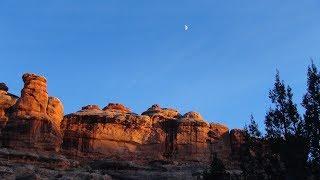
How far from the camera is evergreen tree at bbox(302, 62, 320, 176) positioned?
103 feet

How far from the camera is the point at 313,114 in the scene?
32719mm

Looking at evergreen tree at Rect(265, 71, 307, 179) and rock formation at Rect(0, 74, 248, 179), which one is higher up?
rock formation at Rect(0, 74, 248, 179)

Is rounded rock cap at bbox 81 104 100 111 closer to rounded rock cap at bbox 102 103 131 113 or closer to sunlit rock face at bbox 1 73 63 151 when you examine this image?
rounded rock cap at bbox 102 103 131 113

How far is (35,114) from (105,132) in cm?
1119

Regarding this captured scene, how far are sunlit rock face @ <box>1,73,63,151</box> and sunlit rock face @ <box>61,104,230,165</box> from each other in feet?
10.4

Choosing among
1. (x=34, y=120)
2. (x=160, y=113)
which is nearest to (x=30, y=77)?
(x=34, y=120)

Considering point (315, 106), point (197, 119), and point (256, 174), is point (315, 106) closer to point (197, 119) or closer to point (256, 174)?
point (256, 174)

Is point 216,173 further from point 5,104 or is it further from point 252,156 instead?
point 5,104

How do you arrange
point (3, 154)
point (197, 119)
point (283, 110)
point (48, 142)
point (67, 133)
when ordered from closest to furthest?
point (283, 110), point (3, 154), point (48, 142), point (67, 133), point (197, 119)

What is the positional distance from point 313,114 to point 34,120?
50.6 m

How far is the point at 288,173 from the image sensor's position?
3209 centimetres

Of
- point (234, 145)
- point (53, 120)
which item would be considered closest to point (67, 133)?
point (53, 120)

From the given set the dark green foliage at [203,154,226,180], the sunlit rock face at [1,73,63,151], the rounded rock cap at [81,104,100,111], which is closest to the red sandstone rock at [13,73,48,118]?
the sunlit rock face at [1,73,63,151]

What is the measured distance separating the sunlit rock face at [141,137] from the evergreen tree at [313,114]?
4948 cm
